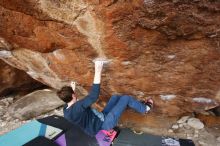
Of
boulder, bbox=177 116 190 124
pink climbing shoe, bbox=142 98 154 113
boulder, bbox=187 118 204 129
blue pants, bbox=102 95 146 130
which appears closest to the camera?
blue pants, bbox=102 95 146 130

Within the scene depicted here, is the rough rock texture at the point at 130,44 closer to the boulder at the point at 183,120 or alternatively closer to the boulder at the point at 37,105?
the boulder at the point at 183,120

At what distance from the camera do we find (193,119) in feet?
13.4

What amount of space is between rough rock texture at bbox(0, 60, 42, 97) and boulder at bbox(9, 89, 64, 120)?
0.66 metres

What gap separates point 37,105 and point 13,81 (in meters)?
1.02

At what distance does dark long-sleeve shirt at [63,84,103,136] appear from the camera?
3232 mm

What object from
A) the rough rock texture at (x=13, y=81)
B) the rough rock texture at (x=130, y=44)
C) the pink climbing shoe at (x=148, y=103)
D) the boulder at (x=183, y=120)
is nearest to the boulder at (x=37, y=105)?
the rough rock texture at (x=13, y=81)

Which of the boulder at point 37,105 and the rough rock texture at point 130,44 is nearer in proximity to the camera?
the rough rock texture at point 130,44

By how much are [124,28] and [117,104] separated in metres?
1.35

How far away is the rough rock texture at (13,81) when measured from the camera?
5.75 meters

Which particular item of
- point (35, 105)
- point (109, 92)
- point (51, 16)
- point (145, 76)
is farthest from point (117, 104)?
point (35, 105)

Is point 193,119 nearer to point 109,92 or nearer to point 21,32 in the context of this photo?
point 109,92

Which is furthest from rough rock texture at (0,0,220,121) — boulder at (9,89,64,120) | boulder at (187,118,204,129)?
boulder at (9,89,64,120)

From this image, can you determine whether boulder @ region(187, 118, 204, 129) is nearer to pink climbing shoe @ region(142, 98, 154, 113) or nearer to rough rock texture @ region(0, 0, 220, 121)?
rough rock texture @ region(0, 0, 220, 121)

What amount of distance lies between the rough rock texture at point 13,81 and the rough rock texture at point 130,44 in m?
1.77
